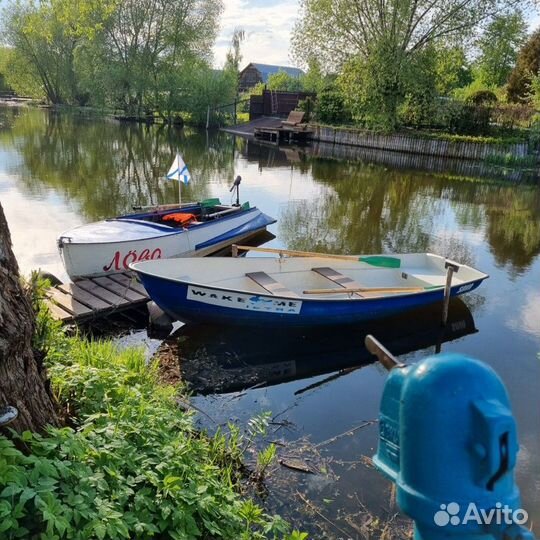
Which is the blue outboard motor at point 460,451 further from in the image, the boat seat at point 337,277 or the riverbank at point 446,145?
the riverbank at point 446,145

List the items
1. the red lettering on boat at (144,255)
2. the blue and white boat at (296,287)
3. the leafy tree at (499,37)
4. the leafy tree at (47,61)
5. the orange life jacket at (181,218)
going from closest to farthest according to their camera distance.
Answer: the blue and white boat at (296,287) < the red lettering on boat at (144,255) < the orange life jacket at (181,218) < the leafy tree at (499,37) < the leafy tree at (47,61)

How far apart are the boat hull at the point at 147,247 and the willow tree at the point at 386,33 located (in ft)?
67.7

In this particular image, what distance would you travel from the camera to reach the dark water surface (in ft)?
15.9

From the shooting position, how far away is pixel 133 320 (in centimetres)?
753

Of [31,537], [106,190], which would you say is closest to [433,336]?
[31,537]

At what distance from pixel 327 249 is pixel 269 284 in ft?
14.1

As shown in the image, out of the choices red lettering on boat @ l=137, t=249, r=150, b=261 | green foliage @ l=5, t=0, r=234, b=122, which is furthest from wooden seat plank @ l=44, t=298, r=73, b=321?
green foliage @ l=5, t=0, r=234, b=122

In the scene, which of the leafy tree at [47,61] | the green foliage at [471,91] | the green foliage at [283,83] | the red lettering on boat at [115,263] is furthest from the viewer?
the green foliage at [283,83]

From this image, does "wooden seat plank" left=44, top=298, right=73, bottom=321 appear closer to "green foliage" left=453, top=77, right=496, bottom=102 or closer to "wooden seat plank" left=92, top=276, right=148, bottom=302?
"wooden seat plank" left=92, top=276, right=148, bottom=302

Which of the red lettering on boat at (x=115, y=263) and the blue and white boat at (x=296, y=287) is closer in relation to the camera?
the blue and white boat at (x=296, y=287)

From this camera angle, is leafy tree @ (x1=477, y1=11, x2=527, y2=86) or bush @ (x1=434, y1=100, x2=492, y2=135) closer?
leafy tree @ (x1=477, y1=11, x2=527, y2=86)

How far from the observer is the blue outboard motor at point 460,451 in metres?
1.11

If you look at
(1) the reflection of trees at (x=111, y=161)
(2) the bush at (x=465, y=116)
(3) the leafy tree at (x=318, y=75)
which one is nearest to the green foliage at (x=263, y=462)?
(1) the reflection of trees at (x=111, y=161)

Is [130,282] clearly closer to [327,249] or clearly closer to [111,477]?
[327,249]
